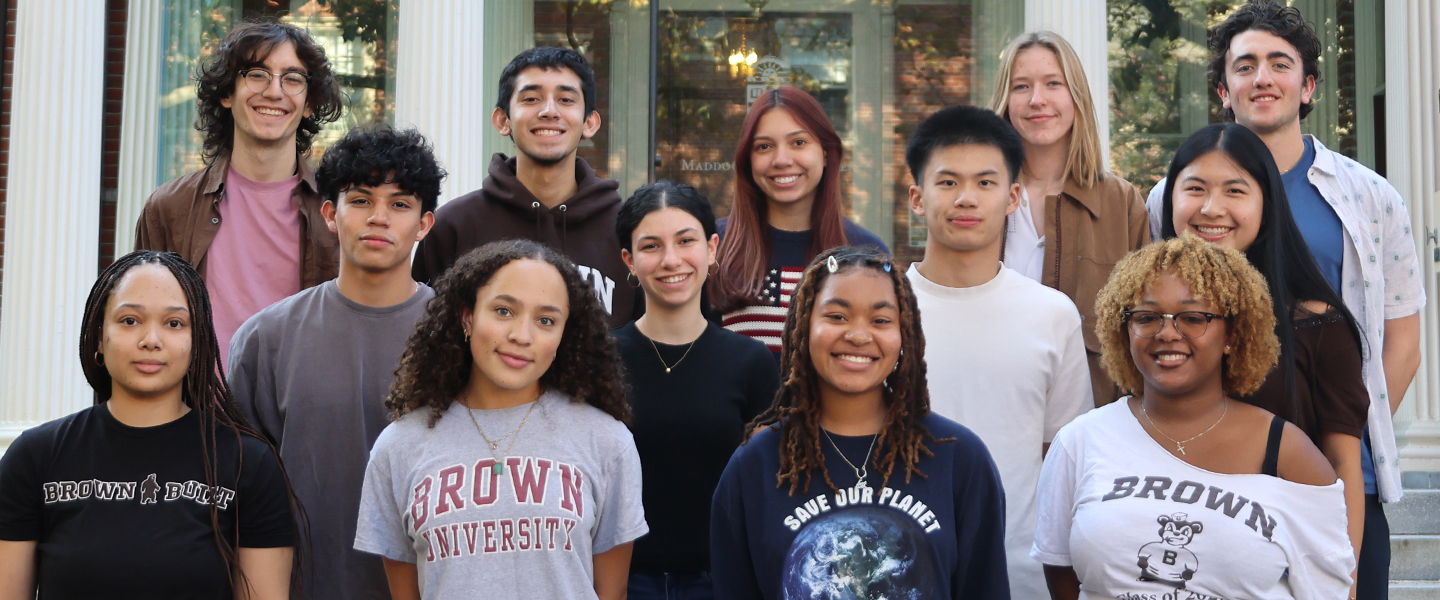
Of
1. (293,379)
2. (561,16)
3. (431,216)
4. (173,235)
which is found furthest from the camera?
(561,16)

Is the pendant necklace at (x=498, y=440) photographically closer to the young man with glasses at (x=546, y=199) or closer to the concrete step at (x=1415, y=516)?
the young man with glasses at (x=546, y=199)

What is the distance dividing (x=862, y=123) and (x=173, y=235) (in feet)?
21.9

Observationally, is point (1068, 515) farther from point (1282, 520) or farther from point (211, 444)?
point (211, 444)

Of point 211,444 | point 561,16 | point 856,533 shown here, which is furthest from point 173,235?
point 561,16

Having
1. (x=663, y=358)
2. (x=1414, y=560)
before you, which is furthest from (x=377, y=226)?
(x=1414, y=560)

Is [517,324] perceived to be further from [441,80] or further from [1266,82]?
[441,80]

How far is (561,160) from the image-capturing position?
3.62 meters

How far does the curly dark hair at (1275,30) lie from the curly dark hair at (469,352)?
2187 mm

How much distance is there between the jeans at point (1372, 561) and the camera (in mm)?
2953

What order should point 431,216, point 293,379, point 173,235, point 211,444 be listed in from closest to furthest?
point 211,444 < point 293,379 < point 431,216 < point 173,235

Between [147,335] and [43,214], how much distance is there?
16.4ft

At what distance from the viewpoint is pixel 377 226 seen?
9.98 feet

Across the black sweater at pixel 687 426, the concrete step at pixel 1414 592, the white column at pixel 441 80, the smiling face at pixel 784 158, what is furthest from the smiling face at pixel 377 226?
the concrete step at pixel 1414 592

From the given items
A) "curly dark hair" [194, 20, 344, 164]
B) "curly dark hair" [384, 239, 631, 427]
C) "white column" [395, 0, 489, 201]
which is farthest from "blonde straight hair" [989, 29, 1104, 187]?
"white column" [395, 0, 489, 201]
